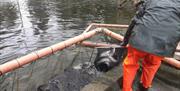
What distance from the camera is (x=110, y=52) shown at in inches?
204

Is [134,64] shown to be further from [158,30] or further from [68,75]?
[68,75]

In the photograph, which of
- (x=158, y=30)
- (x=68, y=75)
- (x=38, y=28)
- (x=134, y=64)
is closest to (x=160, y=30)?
(x=158, y=30)

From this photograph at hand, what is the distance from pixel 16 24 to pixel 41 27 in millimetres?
1848

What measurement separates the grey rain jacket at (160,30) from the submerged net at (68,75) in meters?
1.30

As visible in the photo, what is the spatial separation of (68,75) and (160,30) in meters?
2.65

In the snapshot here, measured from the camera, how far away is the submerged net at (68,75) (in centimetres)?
517

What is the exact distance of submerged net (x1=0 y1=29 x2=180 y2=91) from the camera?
5.17 meters

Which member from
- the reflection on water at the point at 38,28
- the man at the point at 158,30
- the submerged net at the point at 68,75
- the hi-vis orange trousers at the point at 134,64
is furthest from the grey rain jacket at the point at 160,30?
the reflection on water at the point at 38,28

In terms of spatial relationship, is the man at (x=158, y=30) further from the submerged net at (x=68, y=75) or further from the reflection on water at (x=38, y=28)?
the reflection on water at (x=38, y=28)

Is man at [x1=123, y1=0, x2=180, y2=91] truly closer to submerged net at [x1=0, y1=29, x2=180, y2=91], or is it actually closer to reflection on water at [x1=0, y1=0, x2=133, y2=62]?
submerged net at [x1=0, y1=29, x2=180, y2=91]

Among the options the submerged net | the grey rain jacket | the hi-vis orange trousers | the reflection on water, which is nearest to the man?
the grey rain jacket

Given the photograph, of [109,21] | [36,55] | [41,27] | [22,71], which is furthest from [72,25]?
[36,55]

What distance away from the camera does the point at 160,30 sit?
3.89 metres

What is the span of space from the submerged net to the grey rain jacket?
1303 millimetres
